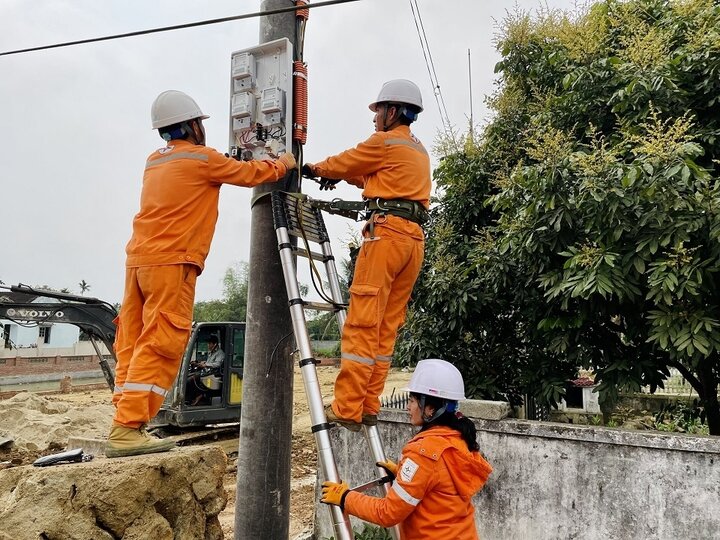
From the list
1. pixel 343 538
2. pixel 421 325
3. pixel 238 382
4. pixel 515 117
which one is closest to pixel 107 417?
pixel 238 382

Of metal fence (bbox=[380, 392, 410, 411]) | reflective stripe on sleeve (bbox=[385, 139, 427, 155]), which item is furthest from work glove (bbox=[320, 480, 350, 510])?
metal fence (bbox=[380, 392, 410, 411])

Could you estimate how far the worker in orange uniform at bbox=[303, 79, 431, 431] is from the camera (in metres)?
3.32

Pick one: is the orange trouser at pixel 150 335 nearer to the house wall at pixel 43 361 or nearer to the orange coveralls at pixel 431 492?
the orange coveralls at pixel 431 492

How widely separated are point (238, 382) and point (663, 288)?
31.6 ft

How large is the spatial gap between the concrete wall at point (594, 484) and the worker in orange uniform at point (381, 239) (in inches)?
58.5

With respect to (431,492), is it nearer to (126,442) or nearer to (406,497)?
(406,497)

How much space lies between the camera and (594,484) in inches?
164

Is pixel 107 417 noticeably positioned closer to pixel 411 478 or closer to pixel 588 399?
pixel 588 399

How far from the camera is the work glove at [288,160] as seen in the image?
363 cm

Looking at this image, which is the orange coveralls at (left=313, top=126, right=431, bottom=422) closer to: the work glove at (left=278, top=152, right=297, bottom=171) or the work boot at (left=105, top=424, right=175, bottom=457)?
the work glove at (left=278, top=152, right=297, bottom=171)

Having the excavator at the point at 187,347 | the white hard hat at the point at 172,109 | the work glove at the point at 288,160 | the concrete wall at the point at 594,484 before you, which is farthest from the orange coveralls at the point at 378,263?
the excavator at the point at 187,347

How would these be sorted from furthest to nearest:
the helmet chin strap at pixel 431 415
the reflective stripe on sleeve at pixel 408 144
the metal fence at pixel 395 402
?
the metal fence at pixel 395 402 → the reflective stripe on sleeve at pixel 408 144 → the helmet chin strap at pixel 431 415

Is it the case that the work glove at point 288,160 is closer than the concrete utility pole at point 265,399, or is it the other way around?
the concrete utility pole at point 265,399

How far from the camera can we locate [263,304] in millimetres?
3613
